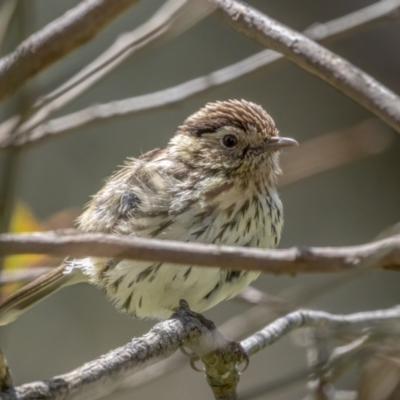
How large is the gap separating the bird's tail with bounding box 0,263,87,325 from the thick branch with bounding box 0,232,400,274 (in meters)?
2.33

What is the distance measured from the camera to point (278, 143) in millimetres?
3080

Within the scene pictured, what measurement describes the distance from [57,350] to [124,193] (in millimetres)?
3178

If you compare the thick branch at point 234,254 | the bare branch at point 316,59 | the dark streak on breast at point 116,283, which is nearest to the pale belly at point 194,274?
the dark streak on breast at point 116,283

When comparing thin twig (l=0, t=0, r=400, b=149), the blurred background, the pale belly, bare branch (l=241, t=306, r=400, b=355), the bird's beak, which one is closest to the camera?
thin twig (l=0, t=0, r=400, b=149)

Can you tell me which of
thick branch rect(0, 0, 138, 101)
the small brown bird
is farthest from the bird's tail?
thick branch rect(0, 0, 138, 101)

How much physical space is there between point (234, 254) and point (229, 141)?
2.16 meters

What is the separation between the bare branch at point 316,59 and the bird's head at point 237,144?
3.45 feet

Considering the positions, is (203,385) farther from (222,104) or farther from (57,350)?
(222,104)

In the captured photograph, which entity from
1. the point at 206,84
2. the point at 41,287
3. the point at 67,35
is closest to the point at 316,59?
the point at 67,35

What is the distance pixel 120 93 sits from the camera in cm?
596

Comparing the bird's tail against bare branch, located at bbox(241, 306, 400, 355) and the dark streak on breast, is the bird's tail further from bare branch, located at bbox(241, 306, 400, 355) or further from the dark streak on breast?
bare branch, located at bbox(241, 306, 400, 355)

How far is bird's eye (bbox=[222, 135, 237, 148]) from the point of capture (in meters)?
3.12

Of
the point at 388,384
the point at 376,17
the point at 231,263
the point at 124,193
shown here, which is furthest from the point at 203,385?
the point at 231,263

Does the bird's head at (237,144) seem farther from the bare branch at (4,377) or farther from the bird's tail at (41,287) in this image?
the bare branch at (4,377)
